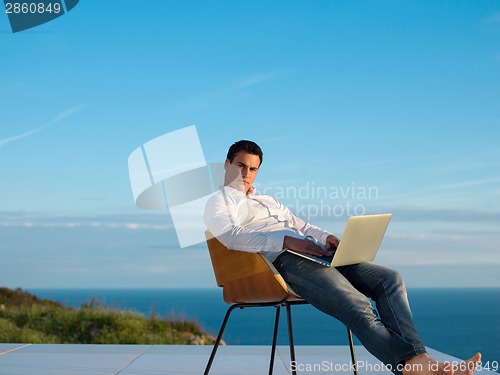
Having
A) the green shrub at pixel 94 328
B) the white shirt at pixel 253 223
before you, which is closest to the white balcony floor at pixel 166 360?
the white shirt at pixel 253 223

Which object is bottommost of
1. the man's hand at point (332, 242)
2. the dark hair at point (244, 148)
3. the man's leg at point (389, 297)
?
the man's leg at point (389, 297)

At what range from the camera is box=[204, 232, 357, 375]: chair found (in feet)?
8.32

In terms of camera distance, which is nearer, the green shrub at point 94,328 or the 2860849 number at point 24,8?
the 2860849 number at point 24,8

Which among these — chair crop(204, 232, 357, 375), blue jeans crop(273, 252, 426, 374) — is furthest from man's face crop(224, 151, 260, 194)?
blue jeans crop(273, 252, 426, 374)

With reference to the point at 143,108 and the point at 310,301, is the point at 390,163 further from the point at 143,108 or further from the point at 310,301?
the point at 310,301

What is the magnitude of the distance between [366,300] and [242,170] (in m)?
0.76

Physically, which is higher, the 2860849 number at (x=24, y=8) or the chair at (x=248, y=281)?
the 2860849 number at (x=24, y=8)

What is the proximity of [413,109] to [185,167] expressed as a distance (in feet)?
18.2

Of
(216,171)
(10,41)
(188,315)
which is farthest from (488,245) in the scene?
(10,41)

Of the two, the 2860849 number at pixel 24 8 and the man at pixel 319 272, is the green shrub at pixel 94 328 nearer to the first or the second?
the 2860849 number at pixel 24 8

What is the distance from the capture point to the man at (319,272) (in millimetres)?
2281

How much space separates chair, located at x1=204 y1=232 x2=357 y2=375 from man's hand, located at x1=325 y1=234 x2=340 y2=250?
308mm

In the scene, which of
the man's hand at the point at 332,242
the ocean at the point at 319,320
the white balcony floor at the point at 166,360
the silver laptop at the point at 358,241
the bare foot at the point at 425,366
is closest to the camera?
the bare foot at the point at 425,366

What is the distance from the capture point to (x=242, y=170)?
9.31 ft
